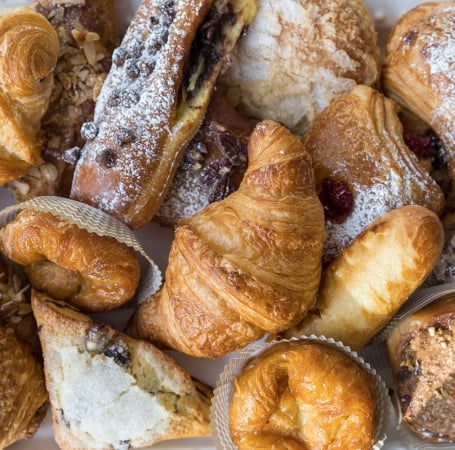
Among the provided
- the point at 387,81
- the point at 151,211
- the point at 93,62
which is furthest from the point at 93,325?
the point at 387,81

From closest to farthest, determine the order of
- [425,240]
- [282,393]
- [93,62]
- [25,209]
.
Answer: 1. [425,240]
2. [282,393]
3. [25,209]
4. [93,62]

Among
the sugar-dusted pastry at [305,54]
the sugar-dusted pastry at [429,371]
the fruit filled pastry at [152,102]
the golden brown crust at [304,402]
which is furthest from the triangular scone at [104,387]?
the sugar-dusted pastry at [305,54]

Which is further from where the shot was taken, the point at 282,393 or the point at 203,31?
the point at 203,31

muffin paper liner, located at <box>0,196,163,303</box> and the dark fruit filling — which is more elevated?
the dark fruit filling

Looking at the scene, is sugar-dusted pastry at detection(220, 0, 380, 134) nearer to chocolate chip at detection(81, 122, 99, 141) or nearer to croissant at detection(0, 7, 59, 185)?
chocolate chip at detection(81, 122, 99, 141)

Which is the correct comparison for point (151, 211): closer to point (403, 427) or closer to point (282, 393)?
point (282, 393)

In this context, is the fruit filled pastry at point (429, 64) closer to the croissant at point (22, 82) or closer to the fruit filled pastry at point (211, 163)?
the fruit filled pastry at point (211, 163)

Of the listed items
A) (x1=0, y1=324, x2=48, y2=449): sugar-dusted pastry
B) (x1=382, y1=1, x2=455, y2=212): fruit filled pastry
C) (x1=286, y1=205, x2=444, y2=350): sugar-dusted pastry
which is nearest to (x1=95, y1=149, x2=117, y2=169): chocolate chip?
(x1=0, y1=324, x2=48, y2=449): sugar-dusted pastry
